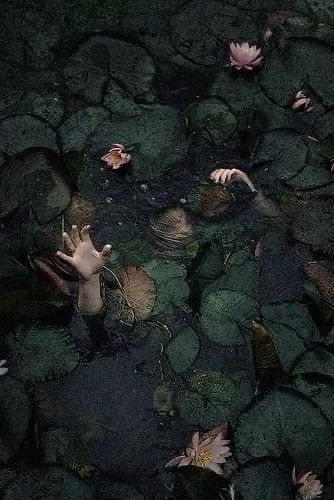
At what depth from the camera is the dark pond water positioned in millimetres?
2318

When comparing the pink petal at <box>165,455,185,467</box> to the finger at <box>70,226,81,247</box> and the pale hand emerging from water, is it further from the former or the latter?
the finger at <box>70,226,81,247</box>

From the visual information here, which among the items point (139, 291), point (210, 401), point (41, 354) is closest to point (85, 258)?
point (139, 291)

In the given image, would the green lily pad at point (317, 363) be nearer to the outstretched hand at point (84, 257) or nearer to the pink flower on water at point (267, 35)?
the outstretched hand at point (84, 257)

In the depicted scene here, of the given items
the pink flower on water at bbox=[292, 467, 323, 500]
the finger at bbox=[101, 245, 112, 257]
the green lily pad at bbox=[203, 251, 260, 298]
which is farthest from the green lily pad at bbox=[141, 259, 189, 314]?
the pink flower on water at bbox=[292, 467, 323, 500]

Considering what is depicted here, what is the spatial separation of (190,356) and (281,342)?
0.39m

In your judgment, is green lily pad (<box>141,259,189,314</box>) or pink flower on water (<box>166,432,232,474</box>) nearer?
pink flower on water (<box>166,432,232,474</box>)

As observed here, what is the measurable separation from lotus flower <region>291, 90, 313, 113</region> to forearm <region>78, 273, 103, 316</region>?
56.9 inches

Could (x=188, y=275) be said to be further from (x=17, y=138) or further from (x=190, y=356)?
(x=17, y=138)

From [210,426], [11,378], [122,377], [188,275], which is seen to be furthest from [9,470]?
[188,275]

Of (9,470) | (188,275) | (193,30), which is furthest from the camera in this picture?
(193,30)

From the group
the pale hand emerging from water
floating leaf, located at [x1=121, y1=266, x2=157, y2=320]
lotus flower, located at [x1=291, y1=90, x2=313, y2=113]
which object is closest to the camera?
the pale hand emerging from water

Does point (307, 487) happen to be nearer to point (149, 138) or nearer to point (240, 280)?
point (240, 280)

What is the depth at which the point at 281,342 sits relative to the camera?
253cm

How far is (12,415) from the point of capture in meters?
2.37
